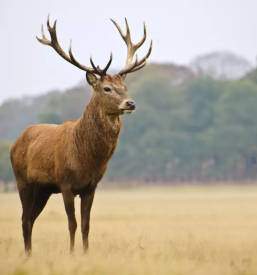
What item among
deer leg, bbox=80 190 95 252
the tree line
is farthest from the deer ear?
the tree line

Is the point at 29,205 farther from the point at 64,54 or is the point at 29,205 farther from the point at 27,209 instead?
the point at 64,54

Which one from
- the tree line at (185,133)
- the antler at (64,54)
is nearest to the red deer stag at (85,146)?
the antler at (64,54)

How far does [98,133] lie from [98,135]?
0.09 feet

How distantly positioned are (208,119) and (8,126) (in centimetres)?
4183

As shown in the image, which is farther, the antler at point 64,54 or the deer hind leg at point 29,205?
the deer hind leg at point 29,205

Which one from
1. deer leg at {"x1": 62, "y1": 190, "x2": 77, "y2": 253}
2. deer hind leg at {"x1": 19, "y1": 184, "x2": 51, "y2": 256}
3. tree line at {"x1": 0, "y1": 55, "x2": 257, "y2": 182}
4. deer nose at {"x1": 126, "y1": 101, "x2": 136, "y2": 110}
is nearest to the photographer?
deer nose at {"x1": 126, "y1": 101, "x2": 136, "y2": 110}

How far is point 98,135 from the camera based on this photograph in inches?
493

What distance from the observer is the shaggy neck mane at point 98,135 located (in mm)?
12500

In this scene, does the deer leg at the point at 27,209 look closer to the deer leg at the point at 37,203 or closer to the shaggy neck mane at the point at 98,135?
the deer leg at the point at 37,203

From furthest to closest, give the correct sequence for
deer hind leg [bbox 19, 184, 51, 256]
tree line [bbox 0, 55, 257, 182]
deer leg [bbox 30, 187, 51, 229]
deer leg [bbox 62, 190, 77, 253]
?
1. tree line [bbox 0, 55, 257, 182]
2. deer leg [bbox 30, 187, 51, 229]
3. deer hind leg [bbox 19, 184, 51, 256]
4. deer leg [bbox 62, 190, 77, 253]

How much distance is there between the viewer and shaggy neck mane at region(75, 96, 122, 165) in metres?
12.5

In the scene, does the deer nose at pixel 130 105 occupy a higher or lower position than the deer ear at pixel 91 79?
lower

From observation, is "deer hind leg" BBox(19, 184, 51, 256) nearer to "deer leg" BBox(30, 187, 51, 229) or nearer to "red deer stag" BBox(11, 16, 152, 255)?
"deer leg" BBox(30, 187, 51, 229)

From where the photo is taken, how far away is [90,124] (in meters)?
12.6
